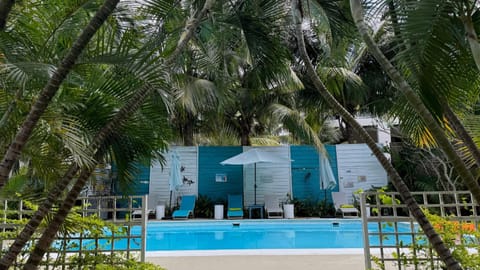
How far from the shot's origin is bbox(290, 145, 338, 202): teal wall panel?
13.4 metres

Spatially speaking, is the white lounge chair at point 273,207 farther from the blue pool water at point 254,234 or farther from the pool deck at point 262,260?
the pool deck at point 262,260

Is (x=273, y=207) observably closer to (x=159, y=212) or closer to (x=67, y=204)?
(x=159, y=212)

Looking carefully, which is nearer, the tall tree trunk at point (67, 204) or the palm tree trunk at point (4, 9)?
the tall tree trunk at point (67, 204)

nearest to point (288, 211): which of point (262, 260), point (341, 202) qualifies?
point (341, 202)

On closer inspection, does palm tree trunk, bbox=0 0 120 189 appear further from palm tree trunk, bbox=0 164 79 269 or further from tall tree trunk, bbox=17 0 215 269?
tall tree trunk, bbox=17 0 215 269

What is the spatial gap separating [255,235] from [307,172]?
4.58 meters

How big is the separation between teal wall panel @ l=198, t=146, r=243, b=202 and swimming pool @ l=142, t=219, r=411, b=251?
85.1 inches

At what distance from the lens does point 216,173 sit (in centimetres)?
1359

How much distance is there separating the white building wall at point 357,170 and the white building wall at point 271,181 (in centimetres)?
226

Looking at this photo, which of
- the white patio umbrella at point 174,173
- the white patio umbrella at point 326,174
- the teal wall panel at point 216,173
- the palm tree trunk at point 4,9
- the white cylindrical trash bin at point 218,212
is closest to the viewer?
Result: the palm tree trunk at point 4,9

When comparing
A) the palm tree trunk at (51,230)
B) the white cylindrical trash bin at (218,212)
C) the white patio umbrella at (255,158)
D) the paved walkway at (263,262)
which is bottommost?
the paved walkway at (263,262)

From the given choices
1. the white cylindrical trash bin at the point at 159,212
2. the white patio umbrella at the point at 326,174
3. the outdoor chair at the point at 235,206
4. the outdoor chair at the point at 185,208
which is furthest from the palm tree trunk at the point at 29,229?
the white patio umbrella at the point at 326,174

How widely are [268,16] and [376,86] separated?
9.69 m

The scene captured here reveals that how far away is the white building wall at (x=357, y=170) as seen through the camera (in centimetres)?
1355
